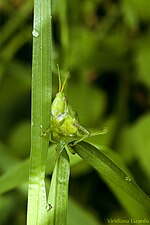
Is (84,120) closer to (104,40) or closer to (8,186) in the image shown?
(104,40)

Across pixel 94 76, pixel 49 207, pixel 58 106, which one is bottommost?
pixel 49 207

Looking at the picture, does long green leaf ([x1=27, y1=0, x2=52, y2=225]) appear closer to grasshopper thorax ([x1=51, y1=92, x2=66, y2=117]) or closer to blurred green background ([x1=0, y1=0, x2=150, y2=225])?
grasshopper thorax ([x1=51, y1=92, x2=66, y2=117])

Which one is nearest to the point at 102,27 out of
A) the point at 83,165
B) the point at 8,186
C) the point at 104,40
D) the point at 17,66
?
the point at 104,40

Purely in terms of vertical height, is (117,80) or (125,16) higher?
(125,16)

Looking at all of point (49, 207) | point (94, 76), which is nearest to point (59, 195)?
point (49, 207)

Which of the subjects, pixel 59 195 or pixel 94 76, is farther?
pixel 94 76

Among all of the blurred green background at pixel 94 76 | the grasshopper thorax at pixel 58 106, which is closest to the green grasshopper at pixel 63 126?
the grasshopper thorax at pixel 58 106

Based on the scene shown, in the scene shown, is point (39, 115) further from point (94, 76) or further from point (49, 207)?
point (94, 76)
